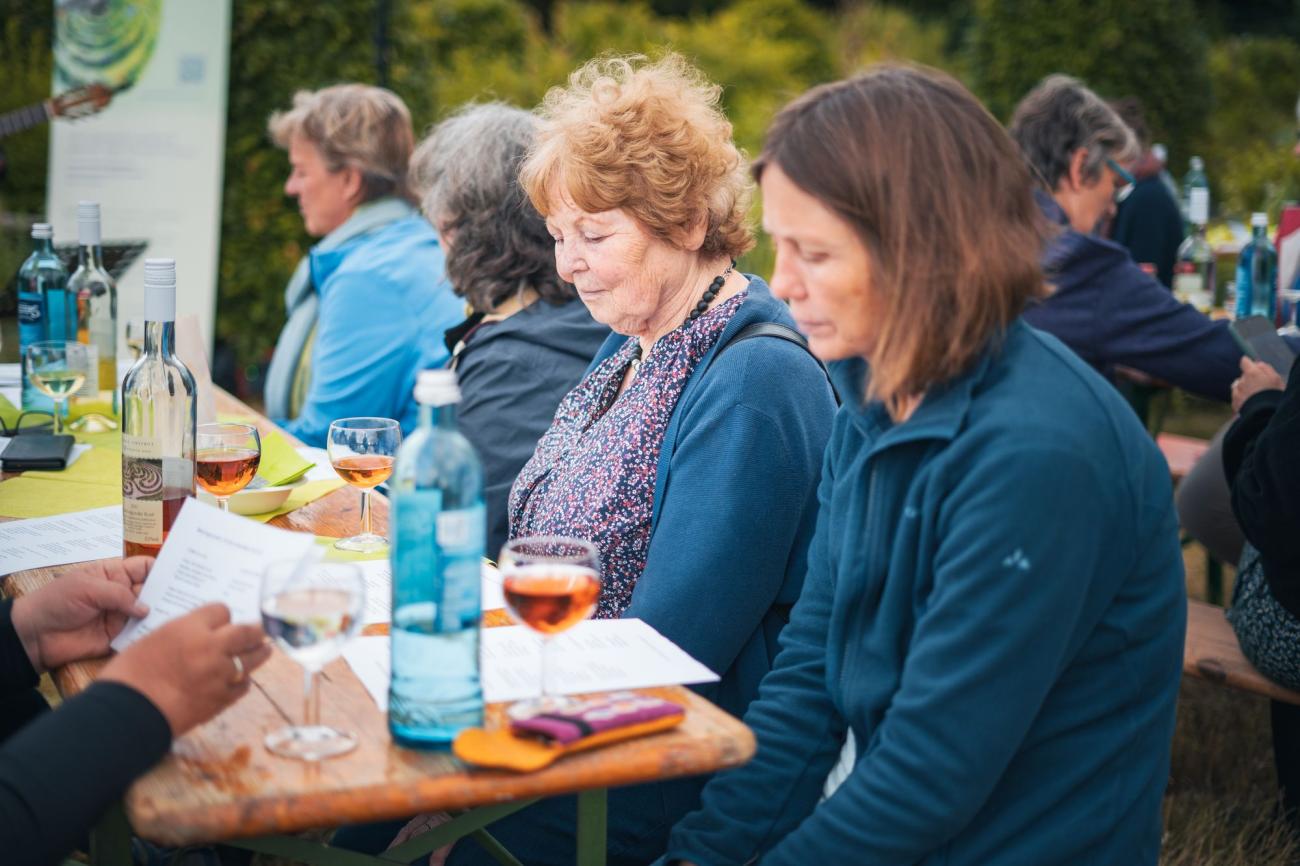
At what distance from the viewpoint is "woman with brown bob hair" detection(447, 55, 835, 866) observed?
78.1 inches

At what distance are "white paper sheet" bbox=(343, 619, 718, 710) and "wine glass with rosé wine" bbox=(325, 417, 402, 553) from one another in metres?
0.57

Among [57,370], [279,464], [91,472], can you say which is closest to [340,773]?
[279,464]

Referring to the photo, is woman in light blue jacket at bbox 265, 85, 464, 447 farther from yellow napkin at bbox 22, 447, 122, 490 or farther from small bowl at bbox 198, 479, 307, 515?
small bowl at bbox 198, 479, 307, 515

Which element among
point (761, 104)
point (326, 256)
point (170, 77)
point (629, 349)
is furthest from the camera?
point (761, 104)

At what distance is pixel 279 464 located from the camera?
2.54 meters

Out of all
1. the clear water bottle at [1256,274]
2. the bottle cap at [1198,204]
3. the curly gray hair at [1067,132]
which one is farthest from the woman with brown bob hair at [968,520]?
the bottle cap at [1198,204]

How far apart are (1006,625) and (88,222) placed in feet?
8.24

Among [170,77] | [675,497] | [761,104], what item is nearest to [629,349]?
[675,497]

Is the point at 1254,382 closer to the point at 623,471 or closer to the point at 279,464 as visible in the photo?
the point at 623,471

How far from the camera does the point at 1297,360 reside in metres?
2.49

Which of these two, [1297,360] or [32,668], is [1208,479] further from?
[32,668]

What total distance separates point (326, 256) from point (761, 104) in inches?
366

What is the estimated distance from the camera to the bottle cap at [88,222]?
3148 millimetres

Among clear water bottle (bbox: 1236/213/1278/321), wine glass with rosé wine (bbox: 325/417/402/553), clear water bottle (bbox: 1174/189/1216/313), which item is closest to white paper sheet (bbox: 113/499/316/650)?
wine glass with rosé wine (bbox: 325/417/402/553)
